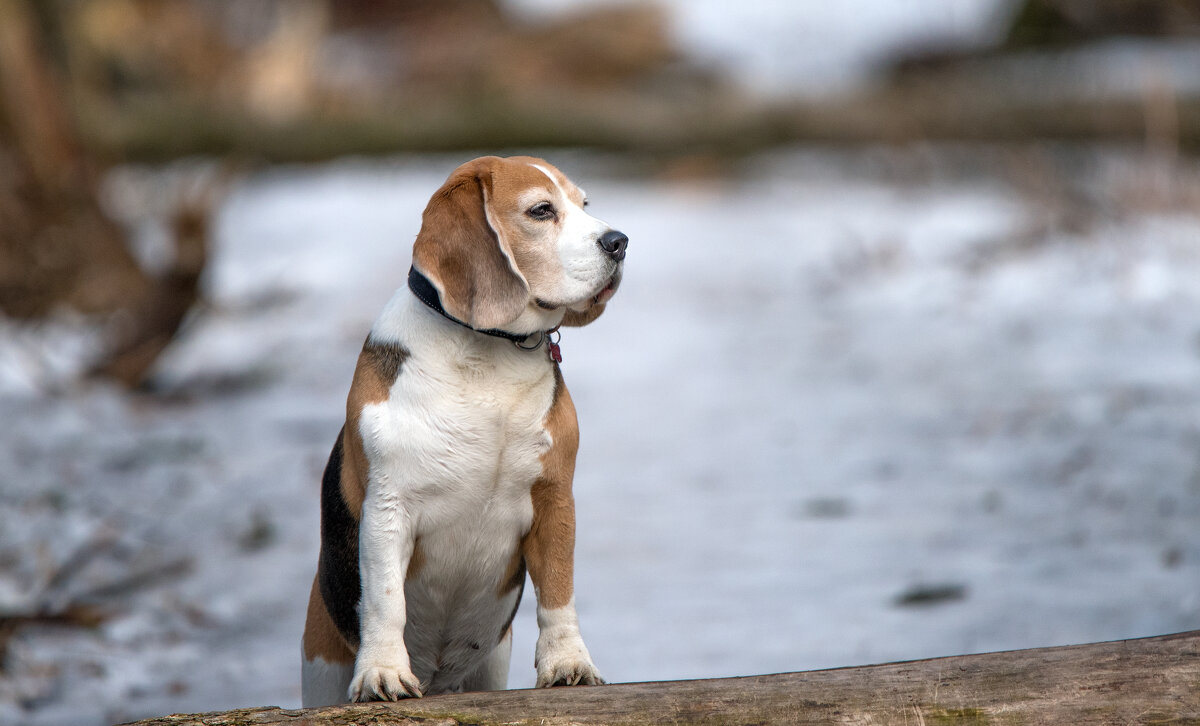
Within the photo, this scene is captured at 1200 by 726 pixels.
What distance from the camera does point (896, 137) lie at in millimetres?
10023

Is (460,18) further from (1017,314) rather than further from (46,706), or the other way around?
(46,706)

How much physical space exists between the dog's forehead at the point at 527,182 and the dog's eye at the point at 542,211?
21mm

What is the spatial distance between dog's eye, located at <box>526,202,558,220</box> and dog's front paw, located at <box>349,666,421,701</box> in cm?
89

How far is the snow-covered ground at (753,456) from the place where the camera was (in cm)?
351

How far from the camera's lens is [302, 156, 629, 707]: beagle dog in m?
2.16

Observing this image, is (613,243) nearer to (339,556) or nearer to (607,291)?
(607,291)

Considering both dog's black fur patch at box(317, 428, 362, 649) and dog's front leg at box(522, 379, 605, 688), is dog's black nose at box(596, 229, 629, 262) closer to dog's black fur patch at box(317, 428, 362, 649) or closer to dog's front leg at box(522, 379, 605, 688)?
dog's front leg at box(522, 379, 605, 688)

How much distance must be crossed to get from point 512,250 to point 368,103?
920 cm

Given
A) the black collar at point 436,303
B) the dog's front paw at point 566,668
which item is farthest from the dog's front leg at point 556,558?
the black collar at point 436,303

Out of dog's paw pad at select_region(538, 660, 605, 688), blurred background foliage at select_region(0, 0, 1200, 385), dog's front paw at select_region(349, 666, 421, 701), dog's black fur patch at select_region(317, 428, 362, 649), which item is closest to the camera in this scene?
dog's front paw at select_region(349, 666, 421, 701)

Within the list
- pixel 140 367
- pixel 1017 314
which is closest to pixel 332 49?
pixel 140 367

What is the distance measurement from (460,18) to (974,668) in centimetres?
1655

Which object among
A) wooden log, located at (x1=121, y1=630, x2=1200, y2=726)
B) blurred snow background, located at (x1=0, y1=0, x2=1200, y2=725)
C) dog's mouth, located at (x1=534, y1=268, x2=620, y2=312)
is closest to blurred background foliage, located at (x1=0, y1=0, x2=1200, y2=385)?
blurred snow background, located at (x1=0, y1=0, x2=1200, y2=725)

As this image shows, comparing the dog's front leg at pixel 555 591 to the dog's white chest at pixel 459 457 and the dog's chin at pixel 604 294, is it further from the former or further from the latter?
the dog's chin at pixel 604 294
